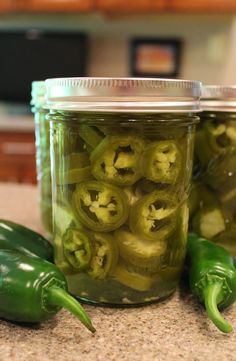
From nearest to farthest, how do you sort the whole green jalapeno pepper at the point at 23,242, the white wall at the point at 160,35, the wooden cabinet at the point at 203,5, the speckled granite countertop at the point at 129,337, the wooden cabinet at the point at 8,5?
the speckled granite countertop at the point at 129,337
the whole green jalapeno pepper at the point at 23,242
the wooden cabinet at the point at 203,5
the wooden cabinet at the point at 8,5
the white wall at the point at 160,35

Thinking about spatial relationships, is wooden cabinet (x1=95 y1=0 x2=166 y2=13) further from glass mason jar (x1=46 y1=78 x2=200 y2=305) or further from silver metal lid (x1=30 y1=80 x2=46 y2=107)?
glass mason jar (x1=46 y1=78 x2=200 y2=305)

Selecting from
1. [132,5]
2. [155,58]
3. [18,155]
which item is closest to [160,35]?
[155,58]

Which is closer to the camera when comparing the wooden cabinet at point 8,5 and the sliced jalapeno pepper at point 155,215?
the sliced jalapeno pepper at point 155,215

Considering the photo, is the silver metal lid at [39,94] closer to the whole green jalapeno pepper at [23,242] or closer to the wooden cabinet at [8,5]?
the whole green jalapeno pepper at [23,242]

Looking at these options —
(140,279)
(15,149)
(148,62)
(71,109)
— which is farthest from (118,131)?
(148,62)

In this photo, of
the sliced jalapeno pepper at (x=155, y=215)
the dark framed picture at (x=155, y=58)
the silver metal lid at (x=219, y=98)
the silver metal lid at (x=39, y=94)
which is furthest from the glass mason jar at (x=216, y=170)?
the dark framed picture at (x=155, y=58)

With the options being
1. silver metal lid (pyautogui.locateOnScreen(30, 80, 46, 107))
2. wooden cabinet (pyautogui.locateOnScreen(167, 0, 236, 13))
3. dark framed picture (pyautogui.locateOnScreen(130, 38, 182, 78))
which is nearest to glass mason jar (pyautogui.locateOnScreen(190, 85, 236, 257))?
silver metal lid (pyautogui.locateOnScreen(30, 80, 46, 107))
